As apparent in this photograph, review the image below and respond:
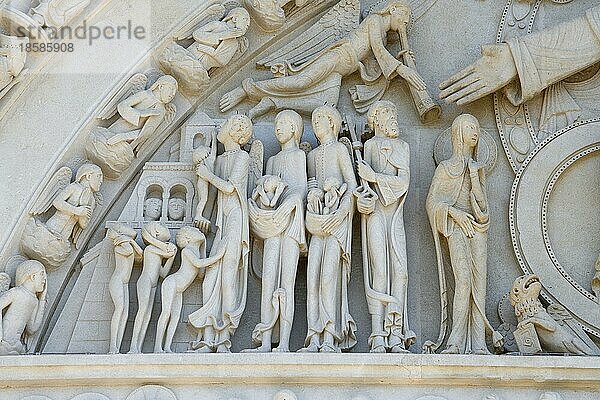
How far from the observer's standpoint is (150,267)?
7859mm

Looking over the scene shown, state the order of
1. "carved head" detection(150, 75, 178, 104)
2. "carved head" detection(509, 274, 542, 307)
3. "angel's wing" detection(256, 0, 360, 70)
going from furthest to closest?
"angel's wing" detection(256, 0, 360, 70), "carved head" detection(150, 75, 178, 104), "carved head" detection(509, 274, 542, 307)

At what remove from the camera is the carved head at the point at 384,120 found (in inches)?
324

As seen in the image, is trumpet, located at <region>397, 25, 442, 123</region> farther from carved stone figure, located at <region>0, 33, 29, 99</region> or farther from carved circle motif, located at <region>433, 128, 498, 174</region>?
carved stone figure, located at <region>0, 33, 29, 99</region>

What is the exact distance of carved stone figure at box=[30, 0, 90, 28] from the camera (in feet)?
26.5

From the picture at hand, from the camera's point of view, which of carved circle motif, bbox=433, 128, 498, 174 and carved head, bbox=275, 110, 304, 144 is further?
carved circle motif, bbox=433, 128, 498, 174

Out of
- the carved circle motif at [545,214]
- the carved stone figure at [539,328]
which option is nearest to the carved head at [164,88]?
the carved circle motif at [545,214]

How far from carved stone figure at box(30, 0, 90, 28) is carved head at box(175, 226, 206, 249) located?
140 centimetres

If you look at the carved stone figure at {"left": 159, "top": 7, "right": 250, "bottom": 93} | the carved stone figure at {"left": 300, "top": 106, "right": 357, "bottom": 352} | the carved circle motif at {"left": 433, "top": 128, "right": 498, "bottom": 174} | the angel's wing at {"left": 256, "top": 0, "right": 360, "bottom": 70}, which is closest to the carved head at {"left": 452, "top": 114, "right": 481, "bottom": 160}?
the carved circle motif at {"left": 433, "top": 128, "right": 498, "bottom": 174}

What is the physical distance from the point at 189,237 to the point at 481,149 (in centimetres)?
181

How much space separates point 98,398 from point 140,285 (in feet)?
2.24

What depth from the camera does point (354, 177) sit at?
26.5 ft

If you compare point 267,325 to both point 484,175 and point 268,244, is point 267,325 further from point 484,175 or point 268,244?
point 484,175

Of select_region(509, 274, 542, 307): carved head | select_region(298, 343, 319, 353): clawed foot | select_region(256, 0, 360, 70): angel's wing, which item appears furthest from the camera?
select_region(256, 0, 360, 70): angel's wing

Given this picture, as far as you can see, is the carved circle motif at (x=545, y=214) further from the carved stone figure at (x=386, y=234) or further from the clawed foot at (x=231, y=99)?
the clawed foot at (x=231, y=99)
